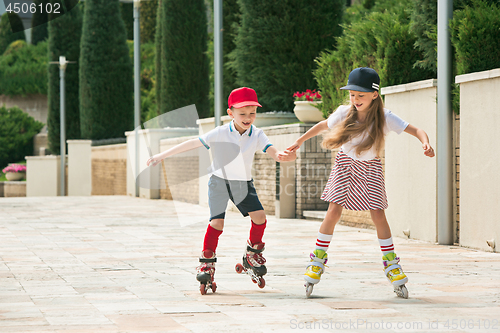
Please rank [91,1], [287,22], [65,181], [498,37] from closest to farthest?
[498,37], [287,22], [91,1], [65,181]

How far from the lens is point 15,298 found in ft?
16.7

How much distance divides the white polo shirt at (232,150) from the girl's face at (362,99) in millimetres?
836

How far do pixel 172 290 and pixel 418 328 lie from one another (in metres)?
2.13

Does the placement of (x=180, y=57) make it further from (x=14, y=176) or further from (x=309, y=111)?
(x=14, y=176)

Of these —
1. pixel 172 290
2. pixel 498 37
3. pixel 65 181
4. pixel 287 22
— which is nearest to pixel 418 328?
pixel 172 290

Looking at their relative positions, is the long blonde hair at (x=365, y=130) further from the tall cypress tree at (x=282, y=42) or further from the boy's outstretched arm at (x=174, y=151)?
the tall cypress tree at (x=282, y=42)

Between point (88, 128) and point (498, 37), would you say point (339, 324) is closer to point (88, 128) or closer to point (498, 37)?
point (498, 37)

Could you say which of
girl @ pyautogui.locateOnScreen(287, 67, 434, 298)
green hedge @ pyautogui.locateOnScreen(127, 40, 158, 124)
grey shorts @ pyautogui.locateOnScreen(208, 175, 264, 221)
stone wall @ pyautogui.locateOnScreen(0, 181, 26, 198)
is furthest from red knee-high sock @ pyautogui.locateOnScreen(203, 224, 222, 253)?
stone wall @ pyautogui.locateOnScreen(0, 181, 26, 198)

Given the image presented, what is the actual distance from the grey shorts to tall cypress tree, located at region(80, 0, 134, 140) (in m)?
26.5

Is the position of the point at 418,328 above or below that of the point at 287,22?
below

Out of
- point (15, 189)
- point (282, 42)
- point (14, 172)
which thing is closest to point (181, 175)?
point (282, 42)

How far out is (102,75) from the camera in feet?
103

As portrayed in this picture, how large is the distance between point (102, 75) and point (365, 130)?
2755 centimetres

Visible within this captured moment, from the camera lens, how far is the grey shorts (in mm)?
5324
